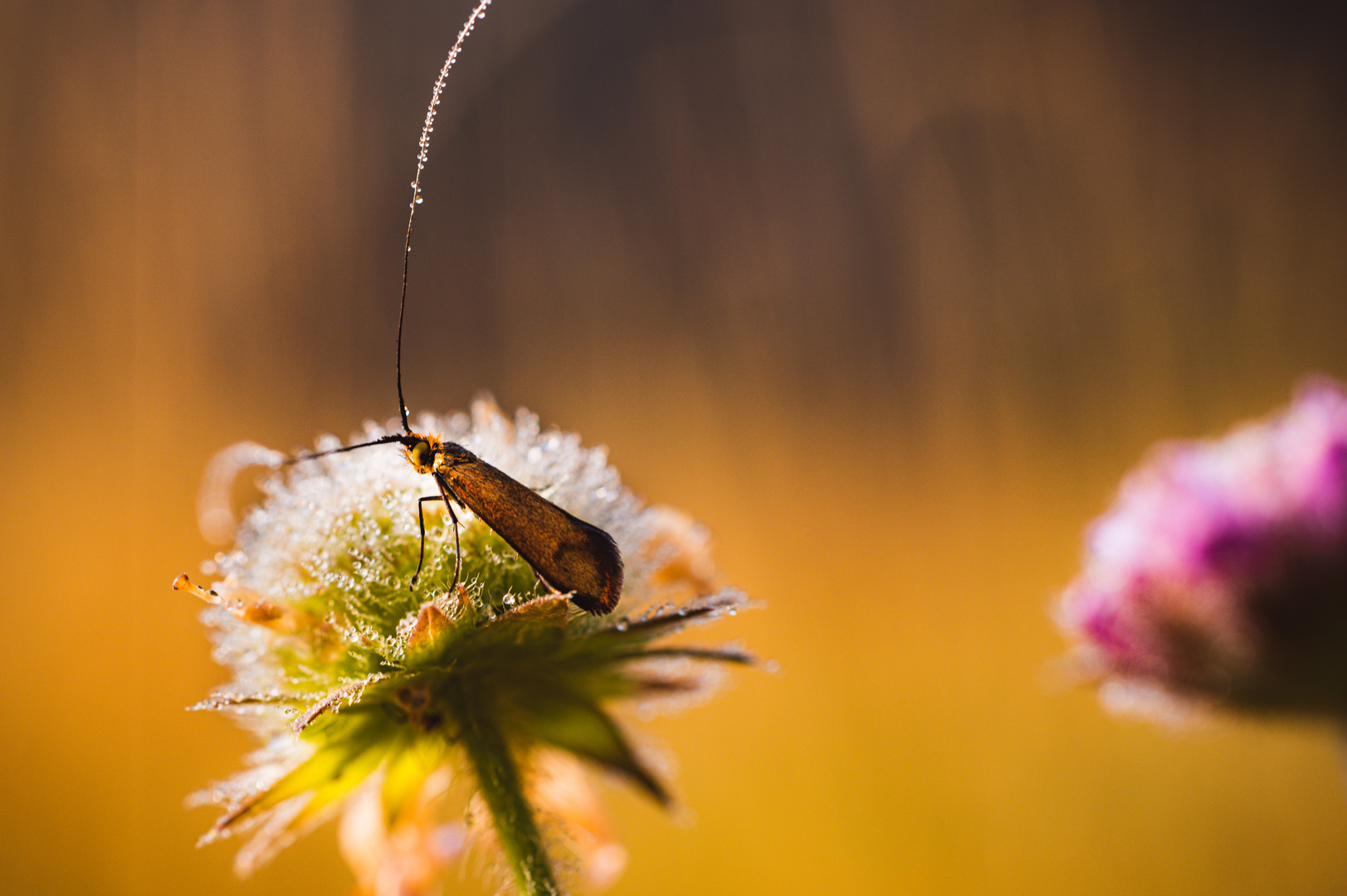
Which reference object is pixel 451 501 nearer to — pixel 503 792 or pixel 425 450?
pixel 425 450

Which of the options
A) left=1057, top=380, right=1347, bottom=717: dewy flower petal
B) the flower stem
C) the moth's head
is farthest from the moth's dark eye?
left=1057, top=380, right=1347, bottom=717: dewy flower petal

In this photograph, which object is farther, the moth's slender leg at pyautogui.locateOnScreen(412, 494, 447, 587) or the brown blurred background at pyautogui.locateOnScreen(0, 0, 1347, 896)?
the brown blurred background at pyautogui.locateOnScreen(0, 0, 1347, 896)

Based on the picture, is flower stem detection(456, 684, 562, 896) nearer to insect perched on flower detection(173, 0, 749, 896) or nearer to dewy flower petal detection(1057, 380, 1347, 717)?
insect perched on flower detection(173, 0, 749, 896)

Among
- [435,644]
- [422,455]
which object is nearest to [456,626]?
[435,644]

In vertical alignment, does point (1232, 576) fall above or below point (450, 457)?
below

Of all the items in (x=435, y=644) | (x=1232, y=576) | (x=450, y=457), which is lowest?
(x=1232, y=576)

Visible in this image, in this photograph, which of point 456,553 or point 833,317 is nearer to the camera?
point 456,553

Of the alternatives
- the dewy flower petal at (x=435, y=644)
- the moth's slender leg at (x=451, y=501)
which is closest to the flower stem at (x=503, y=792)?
the dewy flower petal at (x=435, y=644)
